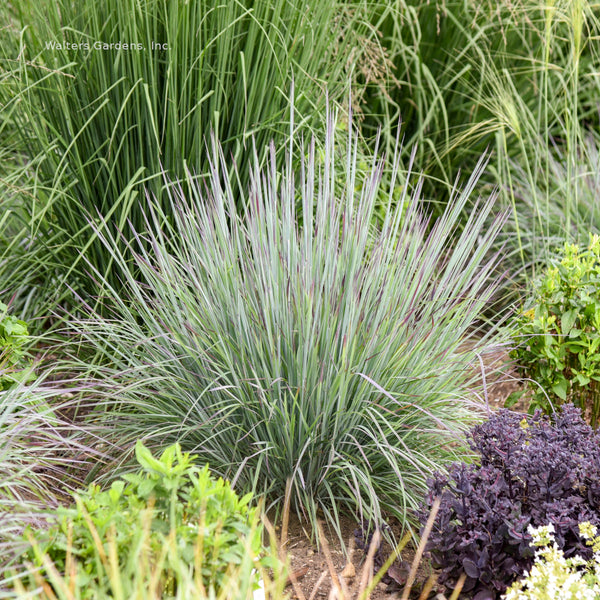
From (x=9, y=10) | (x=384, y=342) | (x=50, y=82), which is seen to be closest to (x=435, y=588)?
(x=384, y=342)

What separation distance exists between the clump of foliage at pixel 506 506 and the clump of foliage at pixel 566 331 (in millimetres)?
768


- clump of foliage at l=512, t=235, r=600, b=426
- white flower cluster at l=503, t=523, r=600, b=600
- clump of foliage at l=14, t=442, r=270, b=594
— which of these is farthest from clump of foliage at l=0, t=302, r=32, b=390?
clump of foliage at l=512, t=235, r=600, b=426

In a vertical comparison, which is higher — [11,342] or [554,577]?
[11,342]

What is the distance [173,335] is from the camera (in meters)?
2.53

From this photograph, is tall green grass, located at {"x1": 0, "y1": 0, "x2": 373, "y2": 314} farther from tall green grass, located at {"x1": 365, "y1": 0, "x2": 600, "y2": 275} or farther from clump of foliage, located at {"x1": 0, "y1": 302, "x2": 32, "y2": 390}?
tall green grass, located at {"x1": 365, "y1": 0, "x2": 600, "y2": 275}

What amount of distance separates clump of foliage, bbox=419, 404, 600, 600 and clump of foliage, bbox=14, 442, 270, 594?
2.10 feet

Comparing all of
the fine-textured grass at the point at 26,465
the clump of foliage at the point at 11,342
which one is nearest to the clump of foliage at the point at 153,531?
the fine-textured grass at the point at 26,465

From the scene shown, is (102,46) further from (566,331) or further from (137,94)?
(566,331)

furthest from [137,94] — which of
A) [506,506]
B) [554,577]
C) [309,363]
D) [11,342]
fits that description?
[554,577]

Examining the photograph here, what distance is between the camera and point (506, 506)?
207cm

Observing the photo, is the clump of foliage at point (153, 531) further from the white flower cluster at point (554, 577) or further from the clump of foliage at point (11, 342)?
the clump of foliage at point (11, 342)

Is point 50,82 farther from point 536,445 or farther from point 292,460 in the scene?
point 536,445

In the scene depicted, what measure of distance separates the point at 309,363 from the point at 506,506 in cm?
72

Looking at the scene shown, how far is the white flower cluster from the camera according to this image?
1.86 m
